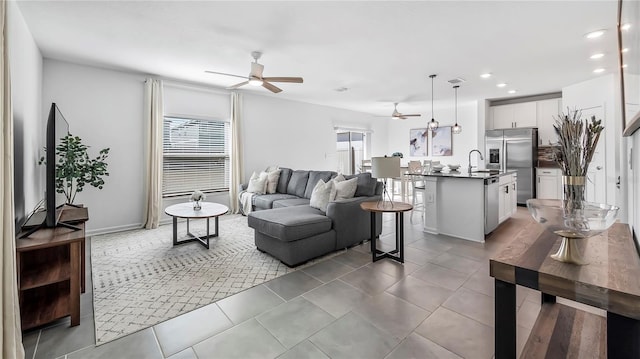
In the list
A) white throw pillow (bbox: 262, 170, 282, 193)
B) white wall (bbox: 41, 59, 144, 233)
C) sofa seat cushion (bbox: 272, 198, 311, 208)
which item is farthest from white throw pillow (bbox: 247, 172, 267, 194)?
white wall (bbox: 41, 59, 144, 233)

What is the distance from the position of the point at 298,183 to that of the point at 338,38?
106 inches

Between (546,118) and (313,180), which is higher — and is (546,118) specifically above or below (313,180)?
above

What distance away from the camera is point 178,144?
524 centimetres

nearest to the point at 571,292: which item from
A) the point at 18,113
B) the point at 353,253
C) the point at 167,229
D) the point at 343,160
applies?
the point at 353,253

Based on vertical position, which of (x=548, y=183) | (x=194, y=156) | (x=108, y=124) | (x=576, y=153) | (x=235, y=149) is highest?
(x=108, y=124)

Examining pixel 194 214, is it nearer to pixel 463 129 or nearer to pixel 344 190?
pixel 344 190

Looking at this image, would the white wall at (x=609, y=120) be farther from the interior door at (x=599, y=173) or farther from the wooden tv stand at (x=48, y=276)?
the wooden tv stand at (x=48, y=276)

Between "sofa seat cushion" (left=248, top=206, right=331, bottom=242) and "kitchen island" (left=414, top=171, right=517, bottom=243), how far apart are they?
191 cm

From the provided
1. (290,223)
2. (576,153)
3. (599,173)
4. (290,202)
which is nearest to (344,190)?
(290,223)

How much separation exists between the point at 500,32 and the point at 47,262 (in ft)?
16.3

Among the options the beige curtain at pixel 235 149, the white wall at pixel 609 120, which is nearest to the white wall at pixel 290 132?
the beige curtain at pixel 235 149

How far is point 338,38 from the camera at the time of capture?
10.9 feet

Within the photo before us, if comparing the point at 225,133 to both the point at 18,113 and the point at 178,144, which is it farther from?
the point at 18,113

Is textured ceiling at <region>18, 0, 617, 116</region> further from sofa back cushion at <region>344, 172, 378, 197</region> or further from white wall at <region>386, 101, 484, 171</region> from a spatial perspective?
white wall at <region>386, 101, 484, 171</region>
